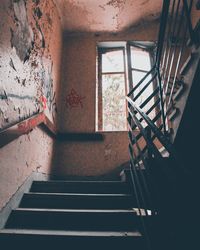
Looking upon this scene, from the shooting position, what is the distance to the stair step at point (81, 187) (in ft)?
7.77

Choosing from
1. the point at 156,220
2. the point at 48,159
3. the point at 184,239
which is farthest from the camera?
the point at 48,159

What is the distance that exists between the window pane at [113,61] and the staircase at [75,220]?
9.78 ft

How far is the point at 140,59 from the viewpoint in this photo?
4.82 metres

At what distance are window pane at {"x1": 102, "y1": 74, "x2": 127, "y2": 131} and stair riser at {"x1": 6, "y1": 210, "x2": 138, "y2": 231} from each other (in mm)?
2506

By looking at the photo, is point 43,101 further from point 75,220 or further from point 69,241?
point 69,241

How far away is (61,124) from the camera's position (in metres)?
4.15

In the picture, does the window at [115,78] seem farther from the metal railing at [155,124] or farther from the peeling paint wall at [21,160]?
the metal railing at [155,124]

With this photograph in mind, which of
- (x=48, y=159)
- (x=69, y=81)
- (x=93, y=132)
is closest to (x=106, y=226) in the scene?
(x=48, y=159)

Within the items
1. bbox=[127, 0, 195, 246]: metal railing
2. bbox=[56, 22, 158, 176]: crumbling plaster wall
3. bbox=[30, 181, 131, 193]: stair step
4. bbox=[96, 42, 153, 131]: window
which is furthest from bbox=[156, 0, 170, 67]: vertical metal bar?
bbox=[96, 42, 153, 131]: window

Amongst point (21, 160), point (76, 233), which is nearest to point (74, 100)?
point (21, 160)

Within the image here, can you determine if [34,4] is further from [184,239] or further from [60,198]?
[184,239]

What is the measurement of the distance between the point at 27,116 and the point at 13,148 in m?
0.48

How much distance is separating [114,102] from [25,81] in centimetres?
235

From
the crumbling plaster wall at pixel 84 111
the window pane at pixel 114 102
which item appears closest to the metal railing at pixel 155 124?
the crumbling plaster wall at pixel 84 111
